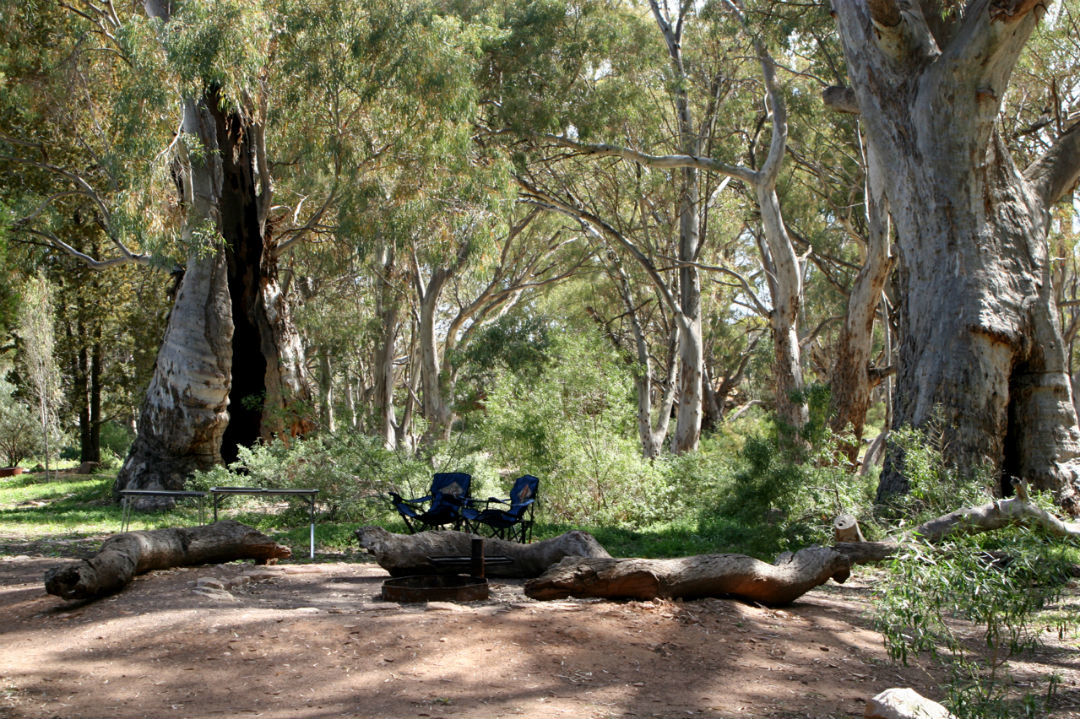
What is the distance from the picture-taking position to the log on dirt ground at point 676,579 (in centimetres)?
585

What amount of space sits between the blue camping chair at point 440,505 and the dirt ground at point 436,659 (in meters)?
2.51

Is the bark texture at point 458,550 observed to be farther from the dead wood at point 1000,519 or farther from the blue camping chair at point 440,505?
the dead wood at point 1000,519

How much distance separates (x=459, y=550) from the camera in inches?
279

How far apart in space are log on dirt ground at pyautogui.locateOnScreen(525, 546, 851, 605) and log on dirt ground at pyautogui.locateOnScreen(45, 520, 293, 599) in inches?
107

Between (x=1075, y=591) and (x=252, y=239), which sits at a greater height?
(x=252, y=239)

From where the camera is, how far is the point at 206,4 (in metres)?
11.9

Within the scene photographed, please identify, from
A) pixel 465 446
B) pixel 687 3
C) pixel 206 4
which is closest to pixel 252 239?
pixel 206 4

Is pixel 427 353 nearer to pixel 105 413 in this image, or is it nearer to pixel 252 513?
pixel 252 513

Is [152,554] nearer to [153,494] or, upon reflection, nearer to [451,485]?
[153,494]

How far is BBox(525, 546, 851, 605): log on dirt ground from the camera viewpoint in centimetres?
585

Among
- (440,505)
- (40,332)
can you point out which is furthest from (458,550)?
(40,332)

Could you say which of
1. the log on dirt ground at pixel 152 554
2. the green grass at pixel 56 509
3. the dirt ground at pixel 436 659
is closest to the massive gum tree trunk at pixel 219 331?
the green grass at pixel 56 509

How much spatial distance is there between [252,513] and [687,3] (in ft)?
39.6

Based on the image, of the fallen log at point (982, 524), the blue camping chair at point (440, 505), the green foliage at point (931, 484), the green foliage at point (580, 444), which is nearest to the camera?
the fallen log at point (982, 524)
